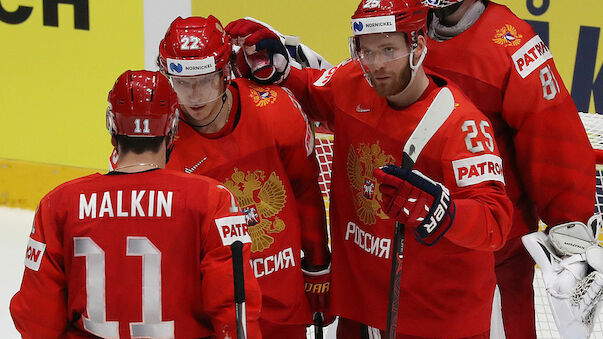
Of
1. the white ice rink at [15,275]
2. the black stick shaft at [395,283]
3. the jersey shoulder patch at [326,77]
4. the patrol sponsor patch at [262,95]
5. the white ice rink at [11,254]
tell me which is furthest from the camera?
the white ice rink at [11,254]

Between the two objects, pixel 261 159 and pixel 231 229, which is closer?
pixel 231 229

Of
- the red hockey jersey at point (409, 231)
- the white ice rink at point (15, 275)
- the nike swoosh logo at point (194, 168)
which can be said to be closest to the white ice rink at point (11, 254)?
the white ice rink at point (15, 275)

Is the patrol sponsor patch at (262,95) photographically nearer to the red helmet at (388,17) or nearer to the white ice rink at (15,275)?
the red helmet at (388,17)

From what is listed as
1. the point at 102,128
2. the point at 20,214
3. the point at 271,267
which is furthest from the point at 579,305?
the point at 20,214

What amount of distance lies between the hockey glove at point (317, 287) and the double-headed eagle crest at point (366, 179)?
259mm

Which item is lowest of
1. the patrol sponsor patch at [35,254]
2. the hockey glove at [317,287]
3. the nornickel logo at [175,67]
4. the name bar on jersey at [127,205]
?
the hockey glove at [317,287]

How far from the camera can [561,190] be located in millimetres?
2383

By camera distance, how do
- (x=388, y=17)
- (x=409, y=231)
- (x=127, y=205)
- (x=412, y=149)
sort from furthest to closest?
(x=409, y=231) → (x=388, y=17) → (x=412, y=149) → (x=127, y=205)

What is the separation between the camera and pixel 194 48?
2.06 meters

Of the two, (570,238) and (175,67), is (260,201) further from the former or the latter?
(570,238)

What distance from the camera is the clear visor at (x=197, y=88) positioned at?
→ 2088 millimetres

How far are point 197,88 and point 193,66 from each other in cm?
6

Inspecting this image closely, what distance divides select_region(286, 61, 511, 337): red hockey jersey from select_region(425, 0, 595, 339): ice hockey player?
0.80ft

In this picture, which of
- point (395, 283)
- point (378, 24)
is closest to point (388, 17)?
point (378, 24)
